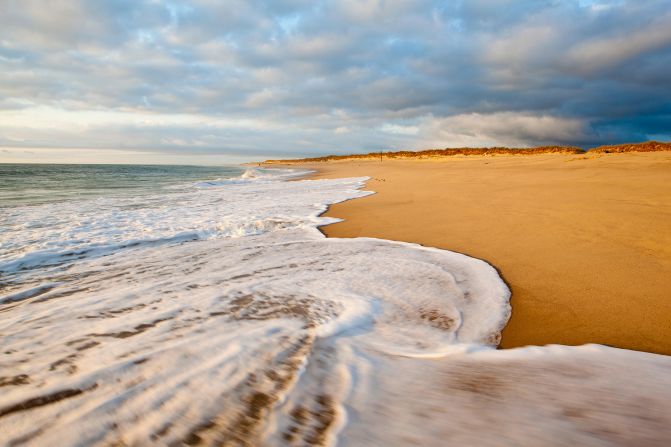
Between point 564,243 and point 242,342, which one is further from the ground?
point 564,243

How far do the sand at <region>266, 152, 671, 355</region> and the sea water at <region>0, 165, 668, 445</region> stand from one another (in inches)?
13.1

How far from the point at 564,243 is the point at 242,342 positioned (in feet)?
12.3

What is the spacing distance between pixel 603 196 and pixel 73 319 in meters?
8.22

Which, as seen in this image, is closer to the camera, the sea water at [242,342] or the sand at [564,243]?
the sea water at [242,342]

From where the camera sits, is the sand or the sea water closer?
the sea water

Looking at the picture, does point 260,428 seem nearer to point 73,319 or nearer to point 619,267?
point 73,319

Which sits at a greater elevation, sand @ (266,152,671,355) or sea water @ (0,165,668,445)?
sand @ (266,152,671,355)

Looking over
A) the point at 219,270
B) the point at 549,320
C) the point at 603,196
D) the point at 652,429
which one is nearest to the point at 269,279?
the point at 219,270

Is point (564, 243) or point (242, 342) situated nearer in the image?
point (242, 342)

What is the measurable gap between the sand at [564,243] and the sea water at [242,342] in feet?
1.09

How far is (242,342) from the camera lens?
205cm

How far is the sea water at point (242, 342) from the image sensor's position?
4.67ft

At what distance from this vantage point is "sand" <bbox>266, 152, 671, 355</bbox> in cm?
226

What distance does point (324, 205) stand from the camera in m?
8.11
